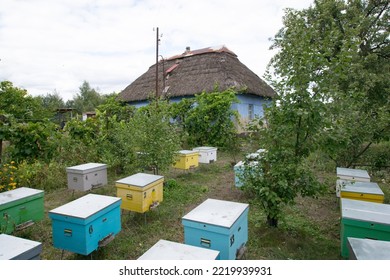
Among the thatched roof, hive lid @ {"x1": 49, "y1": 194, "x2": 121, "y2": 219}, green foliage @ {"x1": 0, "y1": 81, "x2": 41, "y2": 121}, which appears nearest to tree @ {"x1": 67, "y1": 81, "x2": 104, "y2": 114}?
the thatched roof

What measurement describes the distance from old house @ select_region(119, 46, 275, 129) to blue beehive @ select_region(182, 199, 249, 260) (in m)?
11.4

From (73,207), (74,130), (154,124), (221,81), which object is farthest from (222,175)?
(221,81)

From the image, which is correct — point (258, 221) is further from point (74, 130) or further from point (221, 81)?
point (221, 81)

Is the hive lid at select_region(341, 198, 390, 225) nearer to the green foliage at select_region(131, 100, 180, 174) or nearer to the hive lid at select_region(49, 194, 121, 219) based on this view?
the hive lid at select_region(49, 194, 121, 219)

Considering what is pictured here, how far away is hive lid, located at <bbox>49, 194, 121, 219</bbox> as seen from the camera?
3102 millimetres

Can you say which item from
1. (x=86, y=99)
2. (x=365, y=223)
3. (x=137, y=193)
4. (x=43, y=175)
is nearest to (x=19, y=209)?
(x=137, y=193)

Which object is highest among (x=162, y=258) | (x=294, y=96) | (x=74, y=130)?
(x=294, y=96)

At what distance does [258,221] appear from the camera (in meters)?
4.70

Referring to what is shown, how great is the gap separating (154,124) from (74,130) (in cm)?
282

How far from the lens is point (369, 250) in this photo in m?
2.20

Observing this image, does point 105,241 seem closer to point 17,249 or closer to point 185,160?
point 17,249

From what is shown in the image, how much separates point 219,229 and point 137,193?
1.97m

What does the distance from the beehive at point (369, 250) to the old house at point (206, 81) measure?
12.0 meters

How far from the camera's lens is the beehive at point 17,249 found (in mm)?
2012
